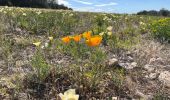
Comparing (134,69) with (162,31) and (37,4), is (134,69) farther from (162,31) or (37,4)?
(37,4)

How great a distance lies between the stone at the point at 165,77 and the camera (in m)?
5.32

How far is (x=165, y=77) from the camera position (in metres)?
5.48

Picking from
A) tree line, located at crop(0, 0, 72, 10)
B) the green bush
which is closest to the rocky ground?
the green bush

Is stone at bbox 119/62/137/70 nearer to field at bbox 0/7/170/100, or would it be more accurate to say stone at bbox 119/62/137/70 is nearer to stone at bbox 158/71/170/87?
field at bbox 0/7/170/100

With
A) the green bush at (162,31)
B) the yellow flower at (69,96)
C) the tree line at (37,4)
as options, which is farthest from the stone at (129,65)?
the tree line at (37,4)

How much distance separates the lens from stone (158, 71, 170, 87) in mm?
5317

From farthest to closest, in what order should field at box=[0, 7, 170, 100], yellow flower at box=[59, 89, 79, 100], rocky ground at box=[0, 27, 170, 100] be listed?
rocky ground at box=[0, 27, 170, 100] → field at box=[0, 7, 170, 100] → yellow flower at box=[59, 89, 79, 100]

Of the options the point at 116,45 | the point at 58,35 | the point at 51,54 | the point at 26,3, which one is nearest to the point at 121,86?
the point at 51,54

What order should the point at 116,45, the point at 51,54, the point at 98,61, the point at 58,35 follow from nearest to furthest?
the point at 98,61, the point at 51,54, the point at 116,45, the point at 58,35

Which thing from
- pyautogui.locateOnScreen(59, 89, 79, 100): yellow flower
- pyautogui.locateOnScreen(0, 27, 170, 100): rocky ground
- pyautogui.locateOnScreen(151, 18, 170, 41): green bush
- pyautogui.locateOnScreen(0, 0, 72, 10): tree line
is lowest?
pyautogui.locateOnScreen(0, 0, 72, 10): tree line

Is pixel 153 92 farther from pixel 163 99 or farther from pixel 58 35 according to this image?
pixel 58 35

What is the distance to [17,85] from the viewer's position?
4.75m

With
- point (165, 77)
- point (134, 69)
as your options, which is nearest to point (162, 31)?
point (134, 69)

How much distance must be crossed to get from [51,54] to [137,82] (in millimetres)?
1807
